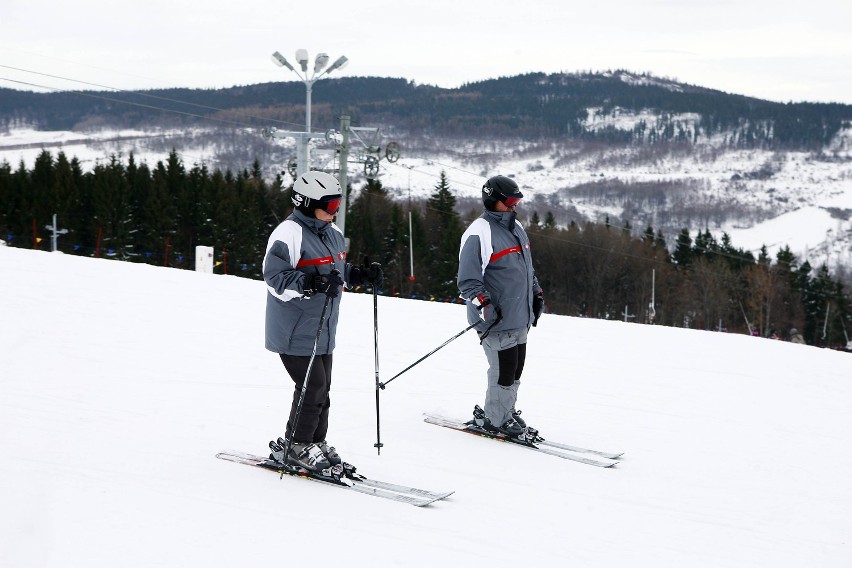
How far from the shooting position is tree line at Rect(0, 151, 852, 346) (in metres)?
50.8

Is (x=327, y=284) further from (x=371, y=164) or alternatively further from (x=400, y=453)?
(x=371, y=164)

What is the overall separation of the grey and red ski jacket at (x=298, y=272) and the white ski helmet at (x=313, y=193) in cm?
Result: 6

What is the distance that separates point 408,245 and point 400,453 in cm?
5488

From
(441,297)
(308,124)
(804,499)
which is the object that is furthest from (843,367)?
(441,297)

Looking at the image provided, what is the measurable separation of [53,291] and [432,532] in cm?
824

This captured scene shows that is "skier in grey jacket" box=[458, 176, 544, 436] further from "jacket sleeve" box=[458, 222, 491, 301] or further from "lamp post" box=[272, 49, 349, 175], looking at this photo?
"lamp post" box=[272, 49, 349, 175]

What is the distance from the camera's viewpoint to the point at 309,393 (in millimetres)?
4582

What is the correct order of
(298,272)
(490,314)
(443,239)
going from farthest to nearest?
(443,239) < (490,314) < (298,272)

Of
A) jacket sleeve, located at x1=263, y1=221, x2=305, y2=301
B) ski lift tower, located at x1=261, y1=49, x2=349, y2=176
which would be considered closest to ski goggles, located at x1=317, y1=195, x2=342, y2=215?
jacket sleeve, located at x1=263, y1=221, x2=305, y2=301

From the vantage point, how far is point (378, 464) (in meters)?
5.07

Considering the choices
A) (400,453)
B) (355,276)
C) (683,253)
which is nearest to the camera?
(355,276)

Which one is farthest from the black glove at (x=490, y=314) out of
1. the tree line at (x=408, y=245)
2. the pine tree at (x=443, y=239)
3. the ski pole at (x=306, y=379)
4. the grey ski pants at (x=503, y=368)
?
the pine tree at (x=443, y=239)

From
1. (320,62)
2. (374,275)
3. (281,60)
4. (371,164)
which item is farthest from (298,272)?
(371,164)

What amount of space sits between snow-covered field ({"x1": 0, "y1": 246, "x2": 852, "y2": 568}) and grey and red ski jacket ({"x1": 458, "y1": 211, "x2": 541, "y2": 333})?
93 cm
